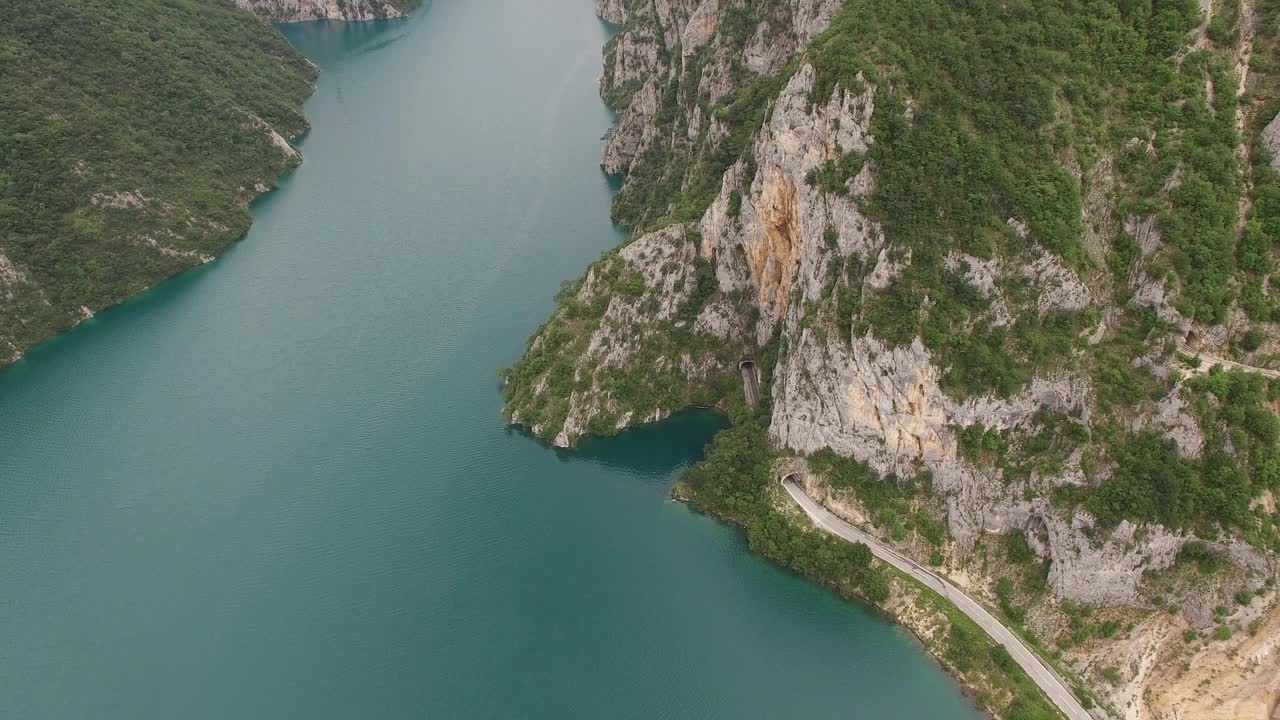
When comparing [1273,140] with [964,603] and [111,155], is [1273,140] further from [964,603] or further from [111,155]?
[111,155]

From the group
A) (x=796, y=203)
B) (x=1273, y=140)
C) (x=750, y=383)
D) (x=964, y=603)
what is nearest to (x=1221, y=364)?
(x=1273, y=140)

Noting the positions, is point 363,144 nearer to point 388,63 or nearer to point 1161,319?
point 388,63

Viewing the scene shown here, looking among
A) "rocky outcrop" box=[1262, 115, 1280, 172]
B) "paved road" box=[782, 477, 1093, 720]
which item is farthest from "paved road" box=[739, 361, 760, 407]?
"rocky outcrop" box=[1262, 115, 1280, 172]

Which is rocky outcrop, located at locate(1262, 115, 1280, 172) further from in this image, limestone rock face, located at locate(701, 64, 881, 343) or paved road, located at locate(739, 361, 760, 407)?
paved road, located at locate(739, 361, 760, 407)

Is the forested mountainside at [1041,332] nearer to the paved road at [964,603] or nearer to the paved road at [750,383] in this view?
the paved road at [964,603]

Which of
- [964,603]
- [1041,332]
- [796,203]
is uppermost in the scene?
[796,203]

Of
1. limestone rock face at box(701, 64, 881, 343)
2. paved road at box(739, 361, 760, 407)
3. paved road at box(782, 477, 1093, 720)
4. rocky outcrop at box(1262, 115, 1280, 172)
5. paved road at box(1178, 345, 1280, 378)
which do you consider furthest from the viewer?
paved road at box(739, 361, 760, 407)
